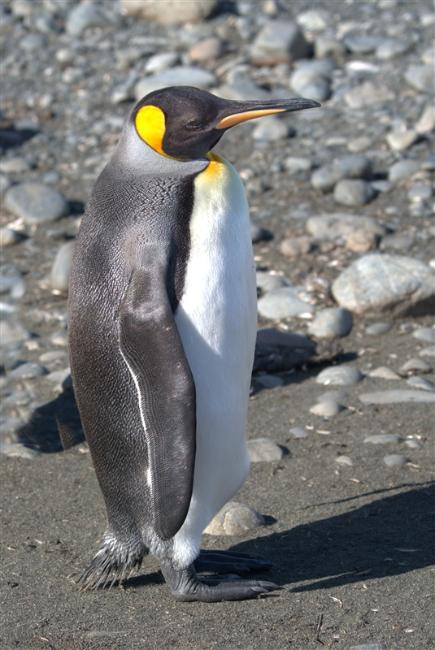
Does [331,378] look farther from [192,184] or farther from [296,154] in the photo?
[296,154]

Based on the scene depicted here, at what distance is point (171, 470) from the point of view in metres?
2.96

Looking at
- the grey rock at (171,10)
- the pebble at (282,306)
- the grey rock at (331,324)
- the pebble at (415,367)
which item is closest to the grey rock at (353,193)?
the pebble at (282,306)

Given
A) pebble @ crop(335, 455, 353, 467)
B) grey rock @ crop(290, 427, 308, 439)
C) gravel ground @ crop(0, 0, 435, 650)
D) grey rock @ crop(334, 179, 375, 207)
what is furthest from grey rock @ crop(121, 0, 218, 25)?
pebble @ crop(335, 455, 353, 467)

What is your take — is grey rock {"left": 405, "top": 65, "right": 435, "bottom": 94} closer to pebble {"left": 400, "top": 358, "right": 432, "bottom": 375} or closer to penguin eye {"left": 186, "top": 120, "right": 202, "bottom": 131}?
pebble {"left": 400, "top": 358, "right": 432, "bottom": 375}

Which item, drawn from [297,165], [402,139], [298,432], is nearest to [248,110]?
[298,432]

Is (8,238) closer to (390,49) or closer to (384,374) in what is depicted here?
(384,374)

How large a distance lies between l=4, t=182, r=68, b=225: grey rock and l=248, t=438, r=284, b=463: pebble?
2655 millimetres

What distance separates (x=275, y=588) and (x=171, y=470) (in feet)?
1.50

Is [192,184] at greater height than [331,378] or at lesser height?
greater

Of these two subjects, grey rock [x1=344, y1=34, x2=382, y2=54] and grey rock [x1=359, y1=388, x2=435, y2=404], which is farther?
grey rock [x1=344, y1=34, x2=382, y2=54]

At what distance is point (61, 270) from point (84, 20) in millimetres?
3504

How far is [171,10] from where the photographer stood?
8.46m

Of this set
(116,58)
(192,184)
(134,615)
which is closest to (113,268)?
(192,184)

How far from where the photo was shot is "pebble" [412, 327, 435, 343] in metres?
5.00
